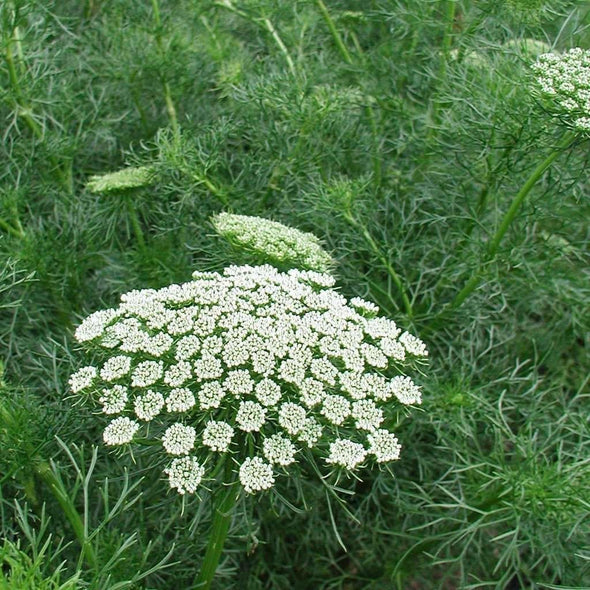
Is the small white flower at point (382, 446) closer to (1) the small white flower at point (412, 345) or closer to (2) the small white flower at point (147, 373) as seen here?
(1) the small white flower at point (412, 345)

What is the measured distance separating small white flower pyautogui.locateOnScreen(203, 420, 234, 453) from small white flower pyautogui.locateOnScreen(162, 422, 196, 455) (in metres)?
0.03

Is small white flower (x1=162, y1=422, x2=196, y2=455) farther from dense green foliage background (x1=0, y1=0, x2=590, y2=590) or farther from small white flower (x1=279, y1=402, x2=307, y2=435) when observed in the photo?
dense green foliage background (x1=0, y1=0, x2=590, y2=590)

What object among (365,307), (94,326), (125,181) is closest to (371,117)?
(125,181)

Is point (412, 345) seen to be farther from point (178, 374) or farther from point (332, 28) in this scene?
point (332, 28)

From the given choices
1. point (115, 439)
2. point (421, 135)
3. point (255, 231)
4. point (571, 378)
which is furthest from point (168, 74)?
point (571, 378)

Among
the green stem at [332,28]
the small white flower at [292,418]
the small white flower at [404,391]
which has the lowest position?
the small white flower at [292,418]

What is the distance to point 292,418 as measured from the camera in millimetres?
1751

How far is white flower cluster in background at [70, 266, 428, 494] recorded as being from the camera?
1746mm

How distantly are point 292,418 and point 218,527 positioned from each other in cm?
38

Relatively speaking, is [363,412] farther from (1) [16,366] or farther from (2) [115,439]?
(1) [16,366]

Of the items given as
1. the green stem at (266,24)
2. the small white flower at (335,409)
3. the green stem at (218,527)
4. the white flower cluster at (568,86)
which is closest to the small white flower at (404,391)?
the small white flower at (335,409)

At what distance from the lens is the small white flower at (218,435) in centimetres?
170

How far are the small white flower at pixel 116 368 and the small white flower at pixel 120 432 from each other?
0.36 feet

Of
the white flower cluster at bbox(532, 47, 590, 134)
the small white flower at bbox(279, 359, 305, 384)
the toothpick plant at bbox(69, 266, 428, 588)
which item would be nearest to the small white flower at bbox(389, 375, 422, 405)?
the toothpick plant at bbox(69, 266, 428, 588)
